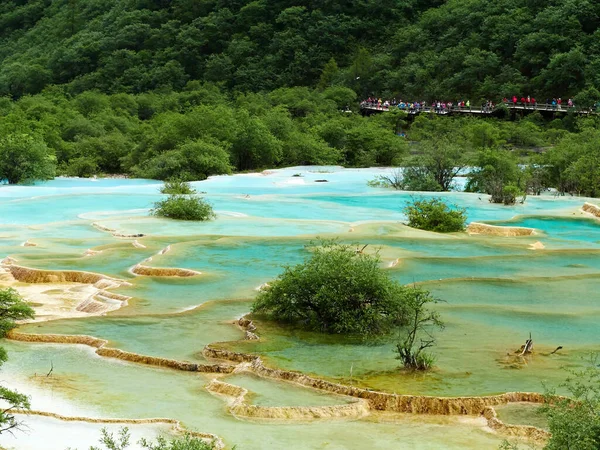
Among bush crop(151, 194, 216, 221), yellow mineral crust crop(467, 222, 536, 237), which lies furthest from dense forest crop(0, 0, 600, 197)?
bush crop(151, 194, 216, 221)

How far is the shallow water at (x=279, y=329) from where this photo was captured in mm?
10586

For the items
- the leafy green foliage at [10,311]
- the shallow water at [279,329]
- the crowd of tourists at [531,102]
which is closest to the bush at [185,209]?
the shallow water at [279,329]

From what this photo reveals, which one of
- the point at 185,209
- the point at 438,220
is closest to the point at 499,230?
the point at 438,220

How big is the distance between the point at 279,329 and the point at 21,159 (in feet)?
66.3

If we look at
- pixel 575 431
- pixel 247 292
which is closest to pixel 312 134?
pixel 247 292

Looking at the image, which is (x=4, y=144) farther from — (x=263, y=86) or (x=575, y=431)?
(x=263, y=86)

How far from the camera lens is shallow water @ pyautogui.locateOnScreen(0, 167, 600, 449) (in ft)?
34.7

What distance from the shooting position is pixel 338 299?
13812mm

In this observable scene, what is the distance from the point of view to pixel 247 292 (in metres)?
16.2

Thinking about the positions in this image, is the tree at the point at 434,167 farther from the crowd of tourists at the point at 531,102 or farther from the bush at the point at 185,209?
the crowd of tourists at the point at 531,102

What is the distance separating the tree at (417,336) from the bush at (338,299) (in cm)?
23

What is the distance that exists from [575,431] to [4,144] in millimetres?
26196

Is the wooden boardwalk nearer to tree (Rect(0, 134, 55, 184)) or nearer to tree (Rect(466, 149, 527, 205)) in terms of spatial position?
tree (Rect(466, 149, 527, 205))

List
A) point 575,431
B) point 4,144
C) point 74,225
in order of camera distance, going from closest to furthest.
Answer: point 575,431
point 74,225
point 4,144
